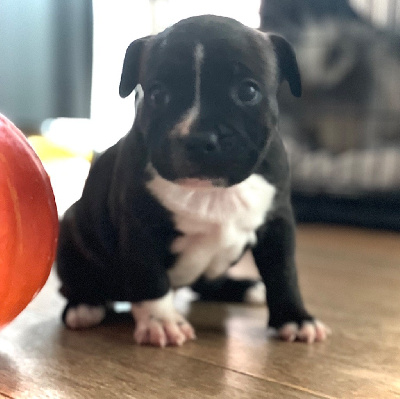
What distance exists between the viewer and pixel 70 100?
10.7ft

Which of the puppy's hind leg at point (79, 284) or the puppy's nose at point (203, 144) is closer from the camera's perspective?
the puppy's nose at point (203, 144)

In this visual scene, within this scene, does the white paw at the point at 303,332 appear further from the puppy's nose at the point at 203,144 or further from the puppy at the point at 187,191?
the puppy's nose at the point at 203,144

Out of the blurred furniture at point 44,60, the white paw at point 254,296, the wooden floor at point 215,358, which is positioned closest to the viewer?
the wooden floor at point 215,358

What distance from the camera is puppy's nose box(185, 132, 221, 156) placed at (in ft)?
2.88

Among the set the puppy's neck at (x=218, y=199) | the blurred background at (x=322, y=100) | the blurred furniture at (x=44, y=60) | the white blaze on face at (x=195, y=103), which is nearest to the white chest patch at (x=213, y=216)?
the puppy's neck at (x=218, y=199)

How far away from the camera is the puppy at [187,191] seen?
0.91 m

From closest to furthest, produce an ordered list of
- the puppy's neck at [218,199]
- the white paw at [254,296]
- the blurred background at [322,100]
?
1. the puppy's neck at [218,199]
2. the white paw at [254,296]
3. the blurred background at [322,100]

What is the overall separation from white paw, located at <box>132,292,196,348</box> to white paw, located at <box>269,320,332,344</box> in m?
0.18

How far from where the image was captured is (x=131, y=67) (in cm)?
105

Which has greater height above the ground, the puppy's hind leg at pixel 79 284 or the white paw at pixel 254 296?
the puppy's hind leg at pixel 79 284

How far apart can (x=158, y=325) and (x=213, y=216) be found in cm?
22

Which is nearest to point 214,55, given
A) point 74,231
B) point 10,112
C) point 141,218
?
point 141,218

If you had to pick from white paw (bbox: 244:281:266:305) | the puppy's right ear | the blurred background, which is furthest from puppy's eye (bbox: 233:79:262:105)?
the blurred background

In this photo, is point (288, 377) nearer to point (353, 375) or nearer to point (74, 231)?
point (353, 375)
